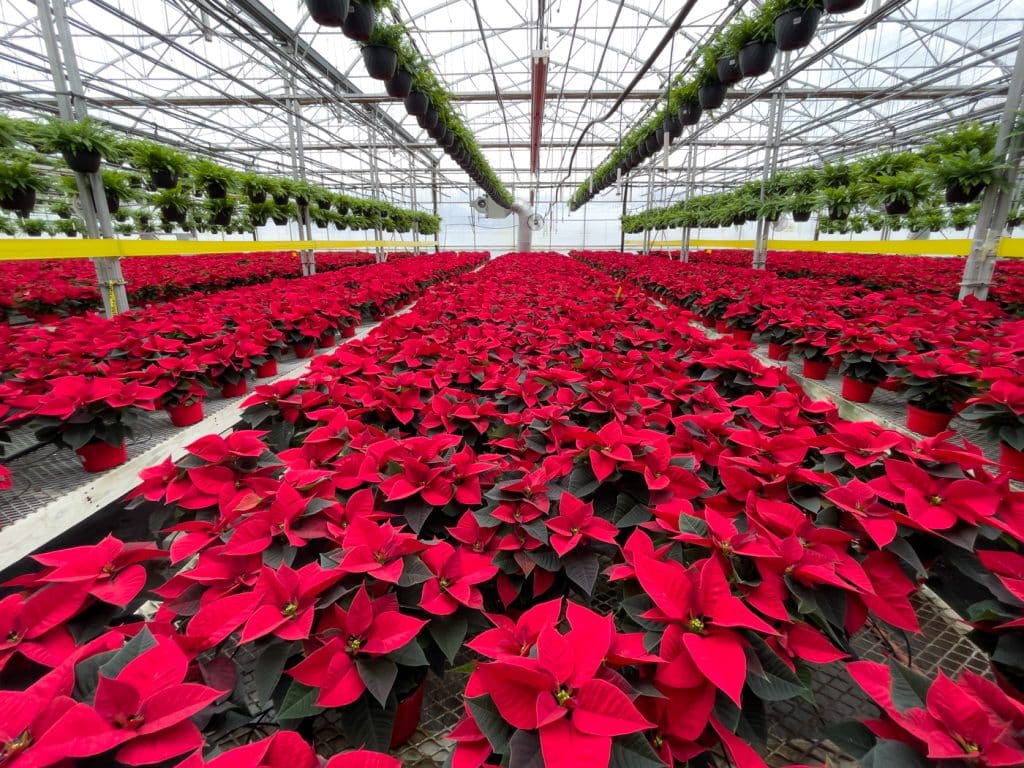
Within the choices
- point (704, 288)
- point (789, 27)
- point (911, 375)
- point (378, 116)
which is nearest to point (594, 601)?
point (911, 375)

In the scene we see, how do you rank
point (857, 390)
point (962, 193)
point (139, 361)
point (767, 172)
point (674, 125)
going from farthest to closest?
point (767, 172) < point (674, 125) < point (962, 193) < point (857, 390) < point (139, 361)

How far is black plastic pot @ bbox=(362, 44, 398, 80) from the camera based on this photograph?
165 inches

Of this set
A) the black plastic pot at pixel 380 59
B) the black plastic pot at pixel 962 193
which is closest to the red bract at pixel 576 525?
the black plastic pot at pixel 962 193

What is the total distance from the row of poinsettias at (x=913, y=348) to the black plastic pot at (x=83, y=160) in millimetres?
4618

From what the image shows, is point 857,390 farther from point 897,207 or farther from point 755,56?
point 755,56

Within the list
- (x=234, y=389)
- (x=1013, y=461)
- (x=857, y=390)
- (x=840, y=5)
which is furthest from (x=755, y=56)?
(x=234, y=389)

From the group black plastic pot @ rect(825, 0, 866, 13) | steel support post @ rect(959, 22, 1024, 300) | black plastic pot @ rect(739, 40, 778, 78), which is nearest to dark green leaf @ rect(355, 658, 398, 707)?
steel support post @ rect(959, 22, 1024, 300)

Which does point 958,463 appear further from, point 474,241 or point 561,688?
point 474,241

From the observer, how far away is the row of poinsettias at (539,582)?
58 cm

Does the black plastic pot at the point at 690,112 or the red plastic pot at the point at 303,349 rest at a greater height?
the black plastic pot at the point at 690,112

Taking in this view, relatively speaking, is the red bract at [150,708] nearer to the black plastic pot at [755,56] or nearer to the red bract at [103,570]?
the red bract at [103,570]

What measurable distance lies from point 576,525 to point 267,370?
8.48 feet

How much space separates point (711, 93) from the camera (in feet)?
16.9

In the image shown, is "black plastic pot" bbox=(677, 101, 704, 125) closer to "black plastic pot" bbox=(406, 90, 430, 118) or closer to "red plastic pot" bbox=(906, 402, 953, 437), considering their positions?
"black plastic pot" bbox=(406, 90, 430, 118)
